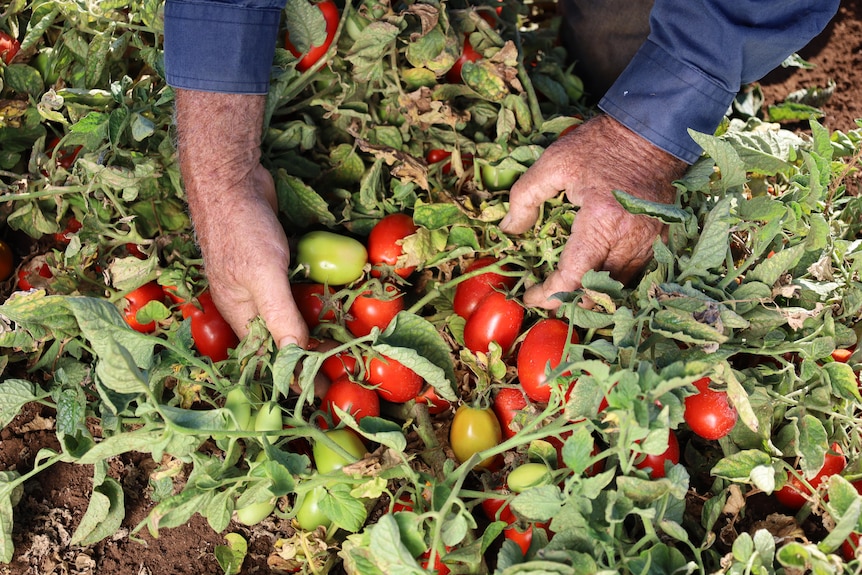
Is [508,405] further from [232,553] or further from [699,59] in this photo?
[699,59]

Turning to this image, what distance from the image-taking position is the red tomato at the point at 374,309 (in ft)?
4.51

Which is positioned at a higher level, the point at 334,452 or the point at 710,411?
the point at 710,411

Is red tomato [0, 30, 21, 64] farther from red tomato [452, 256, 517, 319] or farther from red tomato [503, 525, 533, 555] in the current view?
red tomato [503, 525, 533, 555]

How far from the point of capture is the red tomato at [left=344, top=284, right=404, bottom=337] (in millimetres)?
1376

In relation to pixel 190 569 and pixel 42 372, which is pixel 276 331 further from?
pixel 42 372

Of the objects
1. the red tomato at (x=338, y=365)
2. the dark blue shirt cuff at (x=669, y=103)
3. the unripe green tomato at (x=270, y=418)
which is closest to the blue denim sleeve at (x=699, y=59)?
the dark blue shirt cuff at (x=669, y=103)

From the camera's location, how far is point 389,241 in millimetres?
1410

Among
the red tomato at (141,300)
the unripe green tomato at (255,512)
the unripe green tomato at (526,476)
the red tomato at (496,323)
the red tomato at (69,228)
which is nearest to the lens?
the unripe green tomato at (526,476)

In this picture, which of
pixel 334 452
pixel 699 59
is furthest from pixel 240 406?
pixel 699 59

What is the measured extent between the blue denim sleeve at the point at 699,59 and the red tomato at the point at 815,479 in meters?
0.58

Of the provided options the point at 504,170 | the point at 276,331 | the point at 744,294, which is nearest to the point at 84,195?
the point at 276,331

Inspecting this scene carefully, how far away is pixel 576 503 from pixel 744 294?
0.41m

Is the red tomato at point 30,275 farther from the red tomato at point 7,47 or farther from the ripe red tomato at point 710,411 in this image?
the ripe red tomato at point 710,411

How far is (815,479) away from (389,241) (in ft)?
2.76
